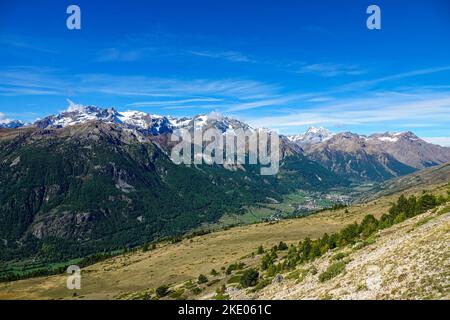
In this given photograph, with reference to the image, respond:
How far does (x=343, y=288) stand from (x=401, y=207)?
55125 mm

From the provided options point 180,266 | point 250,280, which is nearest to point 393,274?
point 250,280

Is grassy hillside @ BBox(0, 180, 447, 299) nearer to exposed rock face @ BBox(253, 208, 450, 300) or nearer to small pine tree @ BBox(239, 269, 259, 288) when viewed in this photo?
small pine tree @ BBox(239, 269, 259, 288)

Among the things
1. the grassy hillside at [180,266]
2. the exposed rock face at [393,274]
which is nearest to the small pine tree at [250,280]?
the exposed rock face at [393,274]

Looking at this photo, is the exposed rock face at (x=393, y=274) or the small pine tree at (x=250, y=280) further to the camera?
the small pine tree at (x=250, y=280)

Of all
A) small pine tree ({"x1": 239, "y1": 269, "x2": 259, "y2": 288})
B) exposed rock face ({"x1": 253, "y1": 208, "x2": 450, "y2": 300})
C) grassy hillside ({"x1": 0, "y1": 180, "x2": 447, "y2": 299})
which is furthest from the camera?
grassy hillside ({"x1": 0, "y1": 180, "x2": 447, "y2": 299})

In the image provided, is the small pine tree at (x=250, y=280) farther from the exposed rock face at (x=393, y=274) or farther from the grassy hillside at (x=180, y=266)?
the grassy hillside at (x=180, y=266)

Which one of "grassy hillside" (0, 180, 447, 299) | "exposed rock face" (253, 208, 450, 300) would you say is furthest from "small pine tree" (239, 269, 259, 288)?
"grassy hillside" (0, 180, 447, 299)
